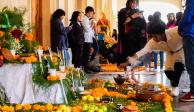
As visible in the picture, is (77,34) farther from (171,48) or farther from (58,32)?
(171,48)

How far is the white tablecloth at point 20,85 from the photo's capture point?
6.00 m

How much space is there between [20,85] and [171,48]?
2581 mm

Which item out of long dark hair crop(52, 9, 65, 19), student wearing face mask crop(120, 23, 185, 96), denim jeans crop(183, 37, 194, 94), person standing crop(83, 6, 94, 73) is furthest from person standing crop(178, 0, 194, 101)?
person standing crop(83, 6, 94, 73)

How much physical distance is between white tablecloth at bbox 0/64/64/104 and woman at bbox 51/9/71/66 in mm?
4643

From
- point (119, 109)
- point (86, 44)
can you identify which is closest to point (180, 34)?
point (119, 109)

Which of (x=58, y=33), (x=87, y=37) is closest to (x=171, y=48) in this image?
(x=58, y=33)

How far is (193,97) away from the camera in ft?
22.4

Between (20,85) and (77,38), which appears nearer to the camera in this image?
(20,85)

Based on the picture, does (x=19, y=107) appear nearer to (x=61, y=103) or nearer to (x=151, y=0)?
(x=61, y=103)

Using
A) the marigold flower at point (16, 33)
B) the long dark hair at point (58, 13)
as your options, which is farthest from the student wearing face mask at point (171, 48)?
the long dark hair at point (58, 13)

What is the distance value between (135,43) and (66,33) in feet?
5.31

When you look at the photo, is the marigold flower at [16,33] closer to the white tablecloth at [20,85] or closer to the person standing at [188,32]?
the white tablecloth at [20,85]

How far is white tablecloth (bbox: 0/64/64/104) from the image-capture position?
6.00 meters

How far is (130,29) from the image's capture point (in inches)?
409
